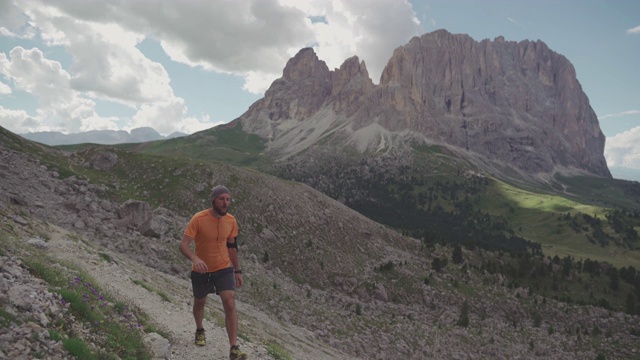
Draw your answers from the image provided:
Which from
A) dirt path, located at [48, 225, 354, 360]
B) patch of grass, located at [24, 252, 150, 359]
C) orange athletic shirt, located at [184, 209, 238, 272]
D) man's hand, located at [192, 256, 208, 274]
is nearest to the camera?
patch of grass, located at [24, 252, 150, 359]

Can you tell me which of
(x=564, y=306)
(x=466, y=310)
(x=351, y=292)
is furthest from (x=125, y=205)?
(x=564, y=306)

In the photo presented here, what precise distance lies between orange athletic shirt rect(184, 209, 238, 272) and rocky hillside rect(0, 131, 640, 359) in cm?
486

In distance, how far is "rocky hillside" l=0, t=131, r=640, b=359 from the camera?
31547 mm

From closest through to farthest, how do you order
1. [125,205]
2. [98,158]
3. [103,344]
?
[103,344]
[125,205]
[98,158]

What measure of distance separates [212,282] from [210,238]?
1454mm

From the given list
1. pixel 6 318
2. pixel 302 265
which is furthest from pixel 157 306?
pixel 302 265

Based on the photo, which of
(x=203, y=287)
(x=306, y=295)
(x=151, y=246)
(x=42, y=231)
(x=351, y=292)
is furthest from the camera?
(x=351, y=292)

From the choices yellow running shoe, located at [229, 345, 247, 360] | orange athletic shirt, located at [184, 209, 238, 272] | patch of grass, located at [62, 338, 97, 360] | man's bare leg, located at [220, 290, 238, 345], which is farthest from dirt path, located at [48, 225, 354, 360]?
patch of grass, located at [62, 338, 97, 360]

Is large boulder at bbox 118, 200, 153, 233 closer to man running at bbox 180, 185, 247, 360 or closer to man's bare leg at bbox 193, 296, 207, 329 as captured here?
man's bare leg at bbox 193, 296, 207, 329

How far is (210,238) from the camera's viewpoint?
37.8ft

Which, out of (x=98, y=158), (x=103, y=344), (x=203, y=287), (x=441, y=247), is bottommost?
(x=441, y=247)

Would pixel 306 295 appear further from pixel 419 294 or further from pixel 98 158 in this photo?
pixel 98 158

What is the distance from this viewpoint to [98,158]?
5966 centimetres

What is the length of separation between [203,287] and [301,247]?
43560 mm
